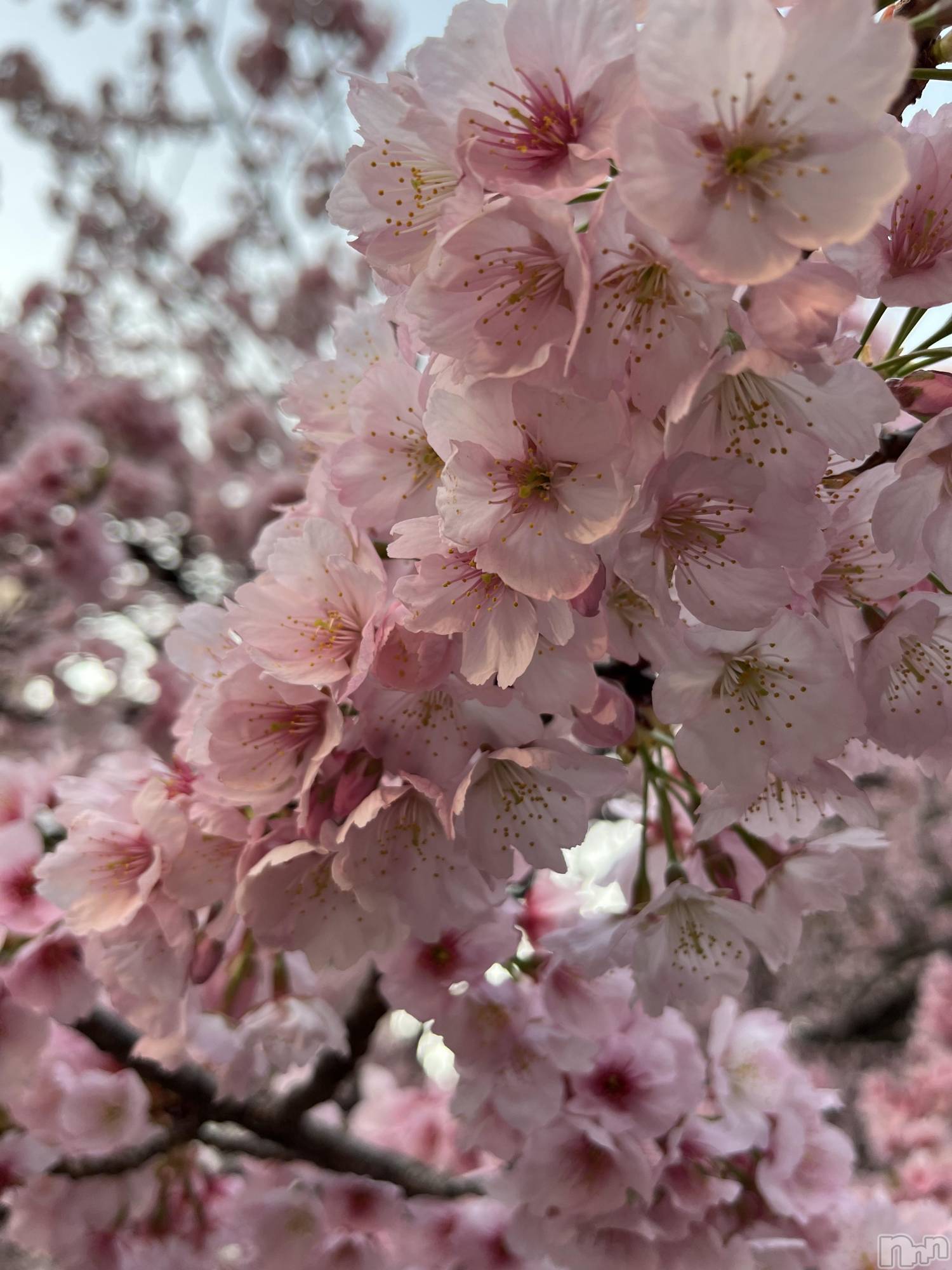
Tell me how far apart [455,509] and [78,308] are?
18.7 ft

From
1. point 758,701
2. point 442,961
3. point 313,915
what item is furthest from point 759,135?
point 442,961

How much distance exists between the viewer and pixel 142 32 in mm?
5883

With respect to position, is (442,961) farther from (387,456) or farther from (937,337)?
(937,337)

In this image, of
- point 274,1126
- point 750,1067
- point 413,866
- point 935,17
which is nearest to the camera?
point 935,17

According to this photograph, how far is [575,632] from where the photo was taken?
2.49 ft

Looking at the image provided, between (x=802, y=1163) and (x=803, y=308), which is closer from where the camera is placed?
(x=803, y=308)

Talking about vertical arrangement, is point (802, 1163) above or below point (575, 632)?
below

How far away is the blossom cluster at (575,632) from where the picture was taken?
0.59m

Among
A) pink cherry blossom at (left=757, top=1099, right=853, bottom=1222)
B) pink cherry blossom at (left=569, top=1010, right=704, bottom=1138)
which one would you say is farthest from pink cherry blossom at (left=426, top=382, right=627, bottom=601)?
pink cherry blossom at (left=757, top=1099, right=853, bottom=1222)

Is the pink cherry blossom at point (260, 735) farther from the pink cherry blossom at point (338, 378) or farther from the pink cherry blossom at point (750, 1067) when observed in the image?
the pink cherry blossom at point (750, 1067)

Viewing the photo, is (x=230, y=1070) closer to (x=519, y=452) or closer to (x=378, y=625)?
(x=378, y=625)

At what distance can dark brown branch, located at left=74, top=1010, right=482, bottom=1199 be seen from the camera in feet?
4.64

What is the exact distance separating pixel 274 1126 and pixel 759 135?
5.52 ft

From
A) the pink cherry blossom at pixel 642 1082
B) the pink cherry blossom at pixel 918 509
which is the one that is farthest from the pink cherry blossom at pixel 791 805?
the pink cherry blossom at pixel 642 1082
